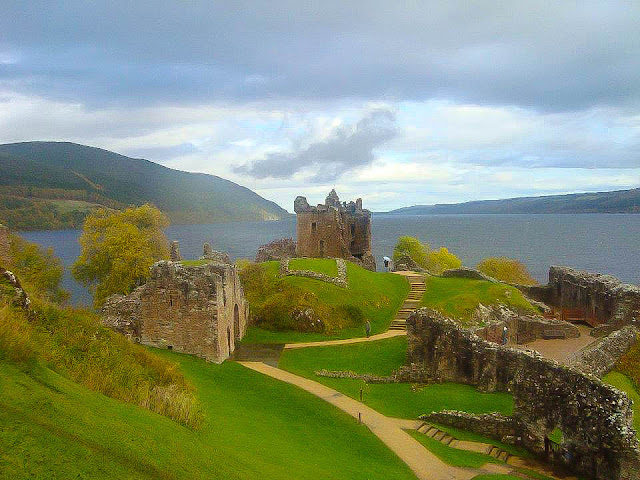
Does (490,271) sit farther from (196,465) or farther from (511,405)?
(196,465)

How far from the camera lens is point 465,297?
1487 inches

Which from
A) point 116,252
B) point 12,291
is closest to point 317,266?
point 116,252

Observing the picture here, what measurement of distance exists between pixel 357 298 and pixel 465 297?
850 centimetres

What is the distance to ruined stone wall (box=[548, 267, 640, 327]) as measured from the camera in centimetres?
3278

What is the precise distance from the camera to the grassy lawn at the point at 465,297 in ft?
116

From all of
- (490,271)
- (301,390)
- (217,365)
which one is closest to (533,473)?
(301,390)

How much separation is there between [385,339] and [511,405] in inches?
454

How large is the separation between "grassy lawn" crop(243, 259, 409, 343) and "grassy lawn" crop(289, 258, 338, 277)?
1465mm

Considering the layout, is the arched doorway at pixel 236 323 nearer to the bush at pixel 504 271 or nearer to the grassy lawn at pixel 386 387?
the grassy lawn at pixel 386 387

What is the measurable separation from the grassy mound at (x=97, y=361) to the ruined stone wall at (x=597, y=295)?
102 ft

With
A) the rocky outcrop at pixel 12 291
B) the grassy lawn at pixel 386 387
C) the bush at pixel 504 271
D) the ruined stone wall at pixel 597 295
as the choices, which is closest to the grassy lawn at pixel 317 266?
the grassy lawn at pixel 386 387

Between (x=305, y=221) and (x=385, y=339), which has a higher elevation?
(x=305, y=221)

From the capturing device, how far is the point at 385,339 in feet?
106

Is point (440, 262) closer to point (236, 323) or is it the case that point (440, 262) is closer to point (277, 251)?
point (277, 251)
